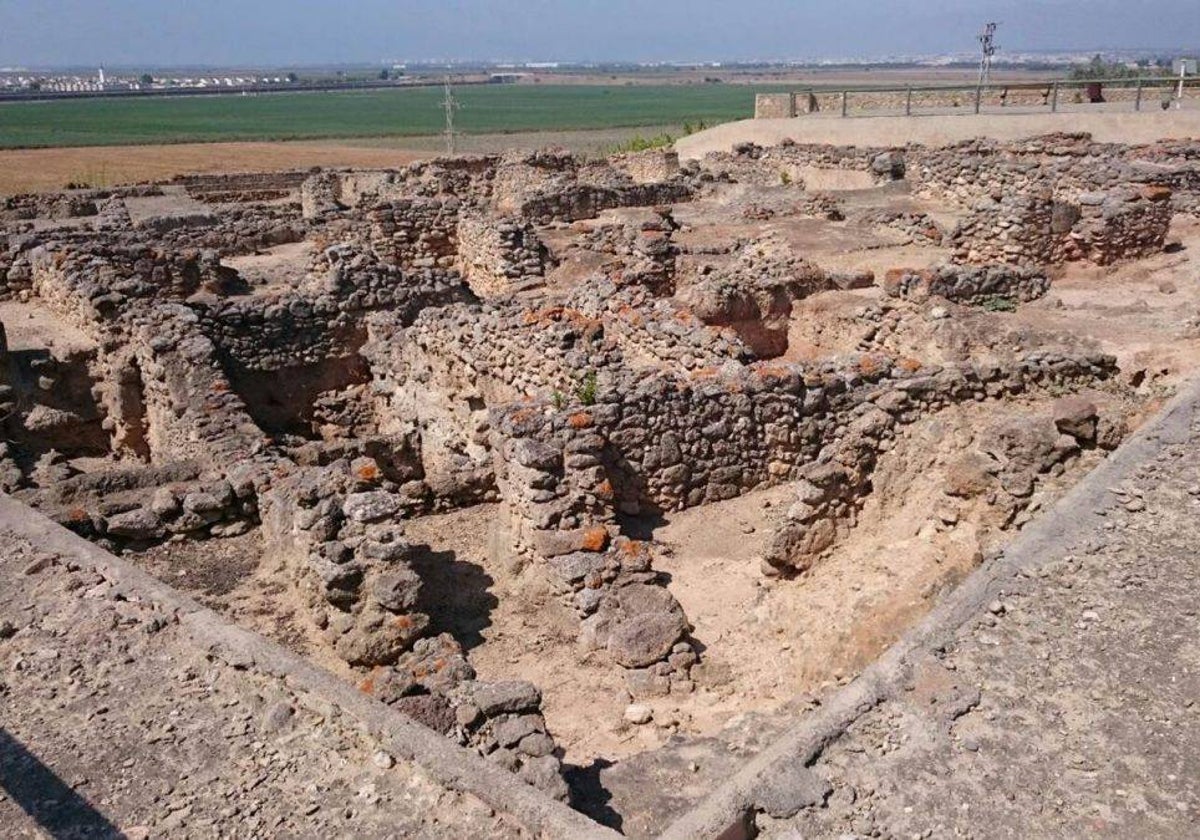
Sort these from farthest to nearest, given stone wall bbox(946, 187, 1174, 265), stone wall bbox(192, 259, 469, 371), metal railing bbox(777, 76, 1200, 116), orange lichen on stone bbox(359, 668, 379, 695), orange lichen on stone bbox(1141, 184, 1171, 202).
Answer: metal railing bbox(777, 76, 1200, 116)
orange lichen on stone bbox(1141, 184, 1171, 202)
stone wall bbox(946, 187, 1174, 265)
stone wall bbox(192, 259, 469, 371)
orange lichen on stone bbox(359, 668, 379, 695)

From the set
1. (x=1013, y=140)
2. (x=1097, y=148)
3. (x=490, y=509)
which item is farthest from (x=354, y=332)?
(x=1013, y=140)

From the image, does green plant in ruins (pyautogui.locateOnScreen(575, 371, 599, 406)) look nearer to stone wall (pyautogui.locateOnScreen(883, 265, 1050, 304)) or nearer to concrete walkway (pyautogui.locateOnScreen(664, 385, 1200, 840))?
concrete walkway (pyautogui.locateOnScreen(664, 385, 1200, 840))

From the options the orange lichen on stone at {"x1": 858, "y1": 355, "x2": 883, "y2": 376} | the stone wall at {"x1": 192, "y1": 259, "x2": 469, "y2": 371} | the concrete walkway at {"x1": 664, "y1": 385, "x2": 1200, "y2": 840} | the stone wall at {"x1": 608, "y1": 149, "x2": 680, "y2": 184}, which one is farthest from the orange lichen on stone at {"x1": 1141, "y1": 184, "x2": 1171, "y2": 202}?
the stone wall at {"x1": 608, "y1": 149, "x2": 680, "y2": 184}

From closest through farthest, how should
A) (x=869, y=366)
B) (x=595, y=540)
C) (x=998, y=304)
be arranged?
(x=595, y=540) → (x=869, y=366) → (x=998, y=304)

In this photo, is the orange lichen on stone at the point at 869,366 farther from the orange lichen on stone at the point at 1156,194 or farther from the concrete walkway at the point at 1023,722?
the orange lichen on stone at the point at 1156,194

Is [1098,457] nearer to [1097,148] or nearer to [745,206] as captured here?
[745,206]

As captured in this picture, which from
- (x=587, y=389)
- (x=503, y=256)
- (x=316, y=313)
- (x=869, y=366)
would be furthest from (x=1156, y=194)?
(x=316, y=313)

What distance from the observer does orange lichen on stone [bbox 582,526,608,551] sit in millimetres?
8008

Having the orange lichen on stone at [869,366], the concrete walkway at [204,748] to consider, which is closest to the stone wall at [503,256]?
the orange lichen on stone at [869,366]

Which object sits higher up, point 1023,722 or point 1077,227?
point 1077,227

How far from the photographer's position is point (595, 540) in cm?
802

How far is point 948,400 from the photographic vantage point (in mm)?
8906

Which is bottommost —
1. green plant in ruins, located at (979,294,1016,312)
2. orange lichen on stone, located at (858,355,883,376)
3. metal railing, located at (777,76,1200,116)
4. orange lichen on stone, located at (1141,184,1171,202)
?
green plant in ruins, located at (979,294,1016,312)

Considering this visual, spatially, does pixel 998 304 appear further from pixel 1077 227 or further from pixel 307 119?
pixel 307 119
